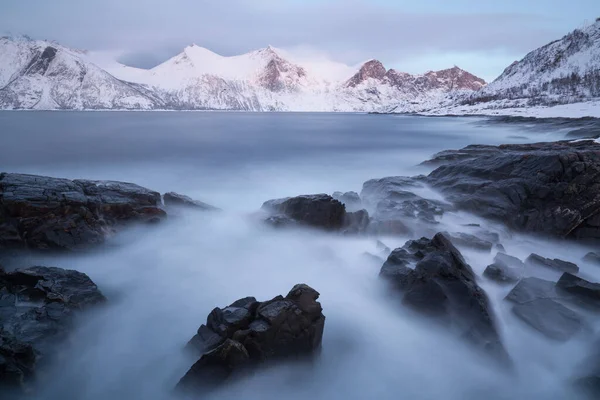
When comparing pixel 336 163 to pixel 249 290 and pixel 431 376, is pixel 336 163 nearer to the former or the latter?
pixel 249 290

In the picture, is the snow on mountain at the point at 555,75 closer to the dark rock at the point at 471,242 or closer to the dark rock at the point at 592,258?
the dark rock at the point at 592,258

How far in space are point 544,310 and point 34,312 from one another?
907cm

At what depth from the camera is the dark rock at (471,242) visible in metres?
9.17

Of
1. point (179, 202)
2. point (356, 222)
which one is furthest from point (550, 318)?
point (179, 202)

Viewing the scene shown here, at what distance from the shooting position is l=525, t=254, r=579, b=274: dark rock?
823 centimetres

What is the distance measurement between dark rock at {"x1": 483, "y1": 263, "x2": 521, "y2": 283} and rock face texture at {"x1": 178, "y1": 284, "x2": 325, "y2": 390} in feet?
15.0

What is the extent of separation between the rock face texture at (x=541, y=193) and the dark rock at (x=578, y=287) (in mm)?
3469

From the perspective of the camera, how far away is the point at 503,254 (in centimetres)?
868

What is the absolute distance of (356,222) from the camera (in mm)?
10891

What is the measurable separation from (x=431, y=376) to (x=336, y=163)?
70.3 ft

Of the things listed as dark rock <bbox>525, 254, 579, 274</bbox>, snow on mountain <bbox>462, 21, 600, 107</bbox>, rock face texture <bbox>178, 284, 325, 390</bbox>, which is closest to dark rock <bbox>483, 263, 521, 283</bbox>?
dark rock <bbox>525, 254, 579, 274</bbox>

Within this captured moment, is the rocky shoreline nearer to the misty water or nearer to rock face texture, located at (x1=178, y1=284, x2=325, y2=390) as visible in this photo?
rock face texture, located at (x1=178, y1=284, x2=325, y2=390)

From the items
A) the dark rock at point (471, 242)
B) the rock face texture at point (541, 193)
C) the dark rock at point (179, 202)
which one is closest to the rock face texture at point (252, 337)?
the dark rock at point (471, 242)

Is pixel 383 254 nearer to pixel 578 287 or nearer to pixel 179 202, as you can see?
pixel 578 287
